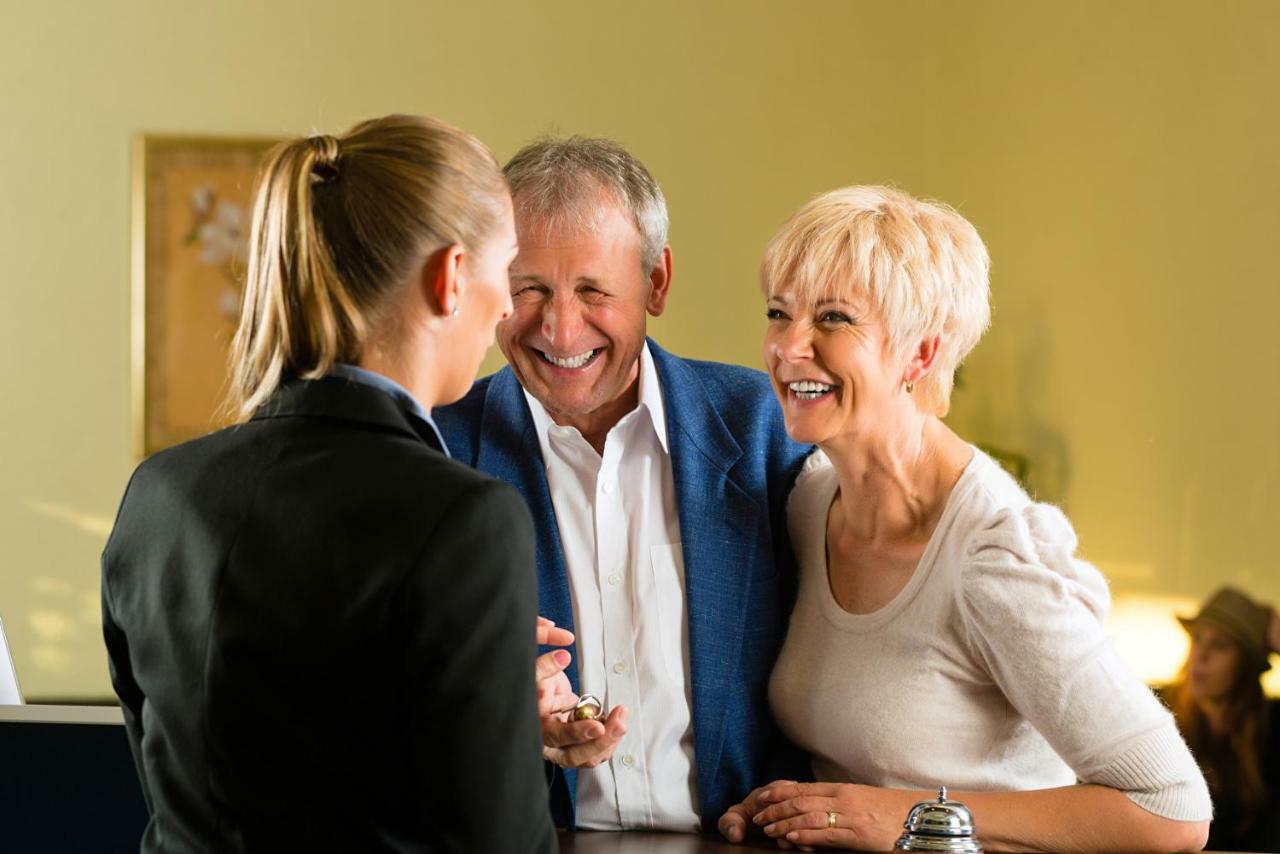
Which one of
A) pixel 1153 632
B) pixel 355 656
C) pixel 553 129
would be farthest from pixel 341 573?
pixel 553 129

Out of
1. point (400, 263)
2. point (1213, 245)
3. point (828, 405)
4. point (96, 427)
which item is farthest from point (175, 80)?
point (400, 263)

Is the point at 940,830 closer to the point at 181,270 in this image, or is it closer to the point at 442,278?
the point at 442,278

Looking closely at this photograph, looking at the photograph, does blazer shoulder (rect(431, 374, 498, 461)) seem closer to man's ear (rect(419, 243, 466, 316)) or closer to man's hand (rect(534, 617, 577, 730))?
man's hand (rect(534, 617, 577, 730))

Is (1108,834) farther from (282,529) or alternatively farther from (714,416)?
(282,529)

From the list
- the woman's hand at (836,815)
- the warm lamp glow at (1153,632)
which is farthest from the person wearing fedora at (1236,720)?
the woman's hand at (836,815)

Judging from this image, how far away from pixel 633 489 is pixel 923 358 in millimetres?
452

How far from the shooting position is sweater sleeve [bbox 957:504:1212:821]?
1609mm

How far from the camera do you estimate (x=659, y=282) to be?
2.17 metres

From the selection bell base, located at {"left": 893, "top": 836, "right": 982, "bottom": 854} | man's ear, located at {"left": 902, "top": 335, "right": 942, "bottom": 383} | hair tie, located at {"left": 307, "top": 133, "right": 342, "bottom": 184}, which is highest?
hair tie, located at {"left": 307, "top": 133, "right": 342, "bottom": 184}

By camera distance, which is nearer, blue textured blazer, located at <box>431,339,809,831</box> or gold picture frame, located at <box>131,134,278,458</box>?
blue textured blazer, located at <box>431,339,809,831</box>

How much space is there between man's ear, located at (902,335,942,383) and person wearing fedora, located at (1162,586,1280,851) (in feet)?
6.06

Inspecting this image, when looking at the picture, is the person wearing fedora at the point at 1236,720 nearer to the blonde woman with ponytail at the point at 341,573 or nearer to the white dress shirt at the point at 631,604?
the white dress shirt at the point at 631,604

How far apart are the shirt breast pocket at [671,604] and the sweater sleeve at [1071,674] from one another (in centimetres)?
43

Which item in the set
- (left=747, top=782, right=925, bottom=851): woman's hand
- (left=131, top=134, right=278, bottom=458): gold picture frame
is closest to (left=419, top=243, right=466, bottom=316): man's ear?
(left=747, top=782, right=925, bottom=851): woman's hand
